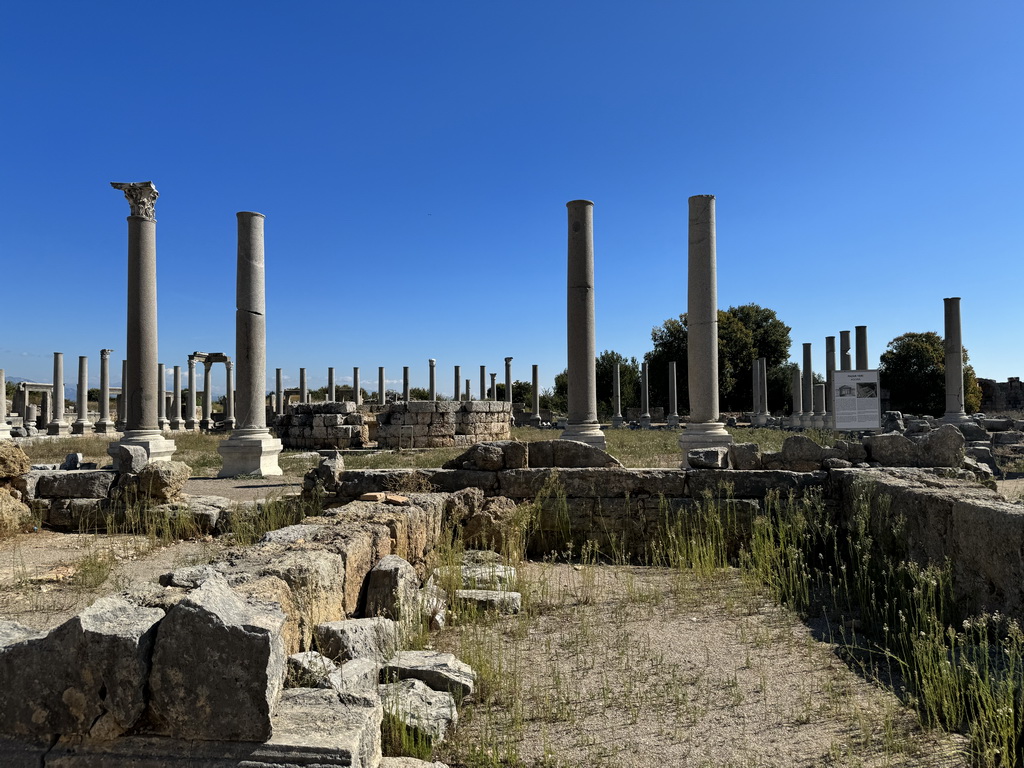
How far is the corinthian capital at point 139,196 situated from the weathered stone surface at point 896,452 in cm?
1389

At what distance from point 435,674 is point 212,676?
1.48 meters

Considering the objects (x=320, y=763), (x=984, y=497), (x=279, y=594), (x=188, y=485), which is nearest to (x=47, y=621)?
(x=279, y=594)

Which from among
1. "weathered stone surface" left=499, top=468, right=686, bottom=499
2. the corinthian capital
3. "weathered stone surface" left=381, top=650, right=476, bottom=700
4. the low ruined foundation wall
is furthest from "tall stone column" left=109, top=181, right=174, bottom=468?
"weathered stone surface" left=381, top=650, right=476, bottom=700

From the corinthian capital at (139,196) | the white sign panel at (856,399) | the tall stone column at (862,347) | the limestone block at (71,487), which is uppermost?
the corinthian capital at (139,196)

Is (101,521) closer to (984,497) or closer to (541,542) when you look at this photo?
(541,542)

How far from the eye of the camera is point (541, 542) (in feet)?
26.1

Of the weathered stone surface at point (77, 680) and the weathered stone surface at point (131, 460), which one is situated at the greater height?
the weathered stone surface at point (131, 460)

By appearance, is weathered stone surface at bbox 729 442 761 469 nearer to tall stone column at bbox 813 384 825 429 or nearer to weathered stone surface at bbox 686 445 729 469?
weathered stone surface at bbox 686 445 729 469

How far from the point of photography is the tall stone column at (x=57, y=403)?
2948 cm

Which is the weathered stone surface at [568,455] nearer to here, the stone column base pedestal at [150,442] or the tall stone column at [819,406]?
the stone column base pedestal at [150,442]

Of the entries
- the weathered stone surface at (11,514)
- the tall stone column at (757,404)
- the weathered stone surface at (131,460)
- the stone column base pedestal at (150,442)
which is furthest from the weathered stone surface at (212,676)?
the tall stone column at (757,404)

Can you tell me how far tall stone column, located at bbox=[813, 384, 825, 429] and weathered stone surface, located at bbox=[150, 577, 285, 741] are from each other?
3088cm

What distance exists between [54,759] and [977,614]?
5.02 metres

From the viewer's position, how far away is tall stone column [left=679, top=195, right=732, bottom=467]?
1322cm
